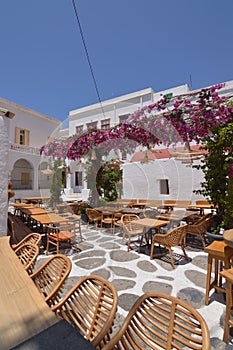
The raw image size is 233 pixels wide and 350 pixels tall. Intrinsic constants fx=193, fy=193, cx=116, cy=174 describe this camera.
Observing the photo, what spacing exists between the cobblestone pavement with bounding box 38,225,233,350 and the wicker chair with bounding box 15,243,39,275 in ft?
3.35

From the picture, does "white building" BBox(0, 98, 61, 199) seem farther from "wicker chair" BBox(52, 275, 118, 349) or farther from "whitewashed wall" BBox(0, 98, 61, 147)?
"wicker chair" BBox(52, 275, 118, 349)

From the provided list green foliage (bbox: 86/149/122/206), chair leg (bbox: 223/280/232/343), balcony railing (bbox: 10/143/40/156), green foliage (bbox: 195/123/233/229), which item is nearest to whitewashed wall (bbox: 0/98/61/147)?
balcony railing (bbox: 10/143/40/156)

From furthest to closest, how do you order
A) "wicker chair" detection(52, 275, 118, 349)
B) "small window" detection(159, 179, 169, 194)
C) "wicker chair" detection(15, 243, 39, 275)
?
"small window" detection(159, 179, 169, 194)
"wicker chair" detection(15, 243, 39, 275)
"wicker chair" detection(52, 275, 118, 349)

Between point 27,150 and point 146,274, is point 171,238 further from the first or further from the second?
point 27,150

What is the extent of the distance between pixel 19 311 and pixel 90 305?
1.84 feet

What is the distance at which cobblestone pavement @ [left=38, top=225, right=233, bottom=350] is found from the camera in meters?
2.59

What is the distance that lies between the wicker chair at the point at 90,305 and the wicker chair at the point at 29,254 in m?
0.85

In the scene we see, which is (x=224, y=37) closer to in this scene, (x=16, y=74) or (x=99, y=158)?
(x=99, y=158)

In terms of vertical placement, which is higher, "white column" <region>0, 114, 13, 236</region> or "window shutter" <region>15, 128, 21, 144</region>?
"window shutter" <region>15, 128, 21, 144</region>

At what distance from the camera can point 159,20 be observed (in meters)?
6.45

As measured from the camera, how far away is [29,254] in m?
2.61

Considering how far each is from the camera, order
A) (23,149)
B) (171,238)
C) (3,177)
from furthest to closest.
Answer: (23,149) → (171,238) → (3,177)

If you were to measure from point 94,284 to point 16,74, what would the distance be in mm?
13102

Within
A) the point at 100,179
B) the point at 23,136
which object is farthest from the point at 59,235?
the point at 23,136
